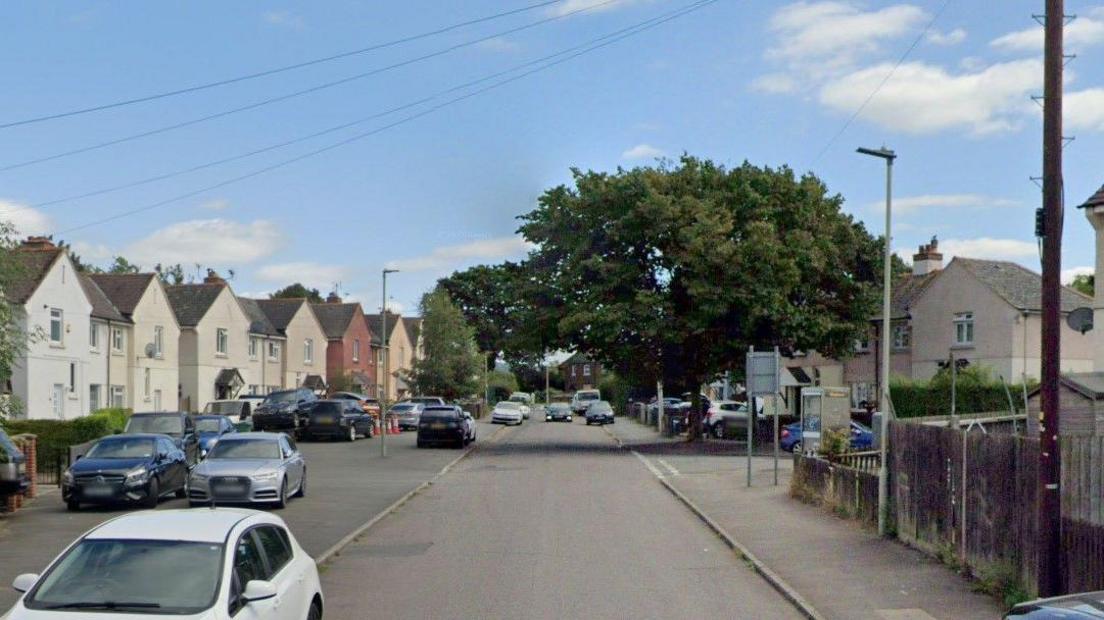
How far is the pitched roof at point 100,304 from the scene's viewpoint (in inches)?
2098

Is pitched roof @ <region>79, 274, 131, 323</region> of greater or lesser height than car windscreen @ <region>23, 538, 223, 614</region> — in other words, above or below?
above

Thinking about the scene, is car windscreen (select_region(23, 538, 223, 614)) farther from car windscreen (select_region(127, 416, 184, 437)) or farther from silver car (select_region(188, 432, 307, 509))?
car windscreen (select_region(127, 416, 184, 437))

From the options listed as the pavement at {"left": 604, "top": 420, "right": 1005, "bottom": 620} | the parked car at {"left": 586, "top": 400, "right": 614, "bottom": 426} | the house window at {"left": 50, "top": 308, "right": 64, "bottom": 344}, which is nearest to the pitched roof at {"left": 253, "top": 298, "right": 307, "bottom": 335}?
the parked car at {"left": 586, "top": 400, "right": 614, "bottom": 426}

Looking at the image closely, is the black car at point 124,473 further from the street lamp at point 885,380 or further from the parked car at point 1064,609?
the parked car at point 1064,609

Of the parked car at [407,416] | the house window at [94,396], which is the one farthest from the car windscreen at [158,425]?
the parked car at [407,416]

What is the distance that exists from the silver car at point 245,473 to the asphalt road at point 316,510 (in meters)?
0.55

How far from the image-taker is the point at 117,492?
2189cm

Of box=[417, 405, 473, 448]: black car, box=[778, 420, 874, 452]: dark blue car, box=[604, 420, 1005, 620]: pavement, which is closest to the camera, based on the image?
box=[604, 420, 1005, 620]: pavement

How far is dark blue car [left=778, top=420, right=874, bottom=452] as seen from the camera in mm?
36656

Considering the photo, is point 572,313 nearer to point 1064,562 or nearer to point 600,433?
point 600,433

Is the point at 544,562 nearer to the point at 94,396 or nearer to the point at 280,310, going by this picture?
the point at 94,396

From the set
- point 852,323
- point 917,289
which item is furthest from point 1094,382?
point 917,289

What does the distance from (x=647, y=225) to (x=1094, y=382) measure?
18.3m

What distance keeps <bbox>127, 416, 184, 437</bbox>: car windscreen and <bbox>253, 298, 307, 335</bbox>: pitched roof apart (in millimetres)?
47963
